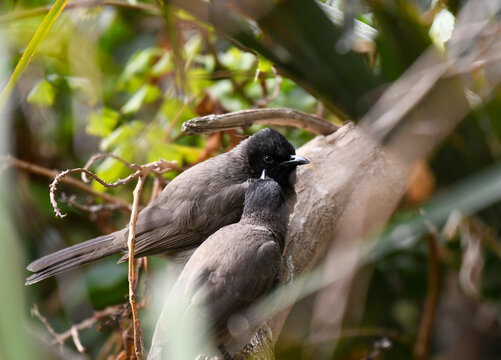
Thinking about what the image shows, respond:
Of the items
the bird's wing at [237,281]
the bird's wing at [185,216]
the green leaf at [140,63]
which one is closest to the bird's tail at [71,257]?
the bird's wing at [185,216]

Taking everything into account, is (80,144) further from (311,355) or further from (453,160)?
(453,160)

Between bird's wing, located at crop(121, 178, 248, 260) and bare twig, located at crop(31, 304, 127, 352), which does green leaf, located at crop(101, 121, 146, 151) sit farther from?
bare twig, located at crop(31, 304, 127, 352)

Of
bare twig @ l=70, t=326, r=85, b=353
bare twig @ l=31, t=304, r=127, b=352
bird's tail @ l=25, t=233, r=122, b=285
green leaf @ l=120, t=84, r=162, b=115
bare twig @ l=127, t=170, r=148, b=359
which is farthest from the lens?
green leaf @ l=120, t=84, r=162, b=115

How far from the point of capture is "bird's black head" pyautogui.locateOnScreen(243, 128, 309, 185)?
316 centimetres

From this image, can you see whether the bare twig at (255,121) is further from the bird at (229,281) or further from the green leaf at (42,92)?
the green leaf at (42,92)

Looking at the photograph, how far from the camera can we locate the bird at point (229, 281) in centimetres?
242

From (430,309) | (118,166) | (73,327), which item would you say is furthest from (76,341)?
(430,309)

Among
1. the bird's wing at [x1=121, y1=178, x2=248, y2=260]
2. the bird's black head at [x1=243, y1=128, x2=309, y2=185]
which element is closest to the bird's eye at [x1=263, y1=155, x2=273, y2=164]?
the bird's black head at [x1=243, y1=128, x2=309, y2=185]

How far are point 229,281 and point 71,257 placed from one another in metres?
0.91

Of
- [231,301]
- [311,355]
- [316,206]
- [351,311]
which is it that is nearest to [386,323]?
[351,311]

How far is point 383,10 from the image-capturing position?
1.46m

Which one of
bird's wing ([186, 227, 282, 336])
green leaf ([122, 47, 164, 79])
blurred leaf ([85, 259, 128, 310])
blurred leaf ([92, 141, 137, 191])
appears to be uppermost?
green leaf ([122, 47, 164, 79])

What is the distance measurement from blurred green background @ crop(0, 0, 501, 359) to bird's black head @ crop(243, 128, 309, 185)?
0.26 metres

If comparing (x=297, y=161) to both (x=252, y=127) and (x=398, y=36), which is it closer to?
(x=252, y=127)
